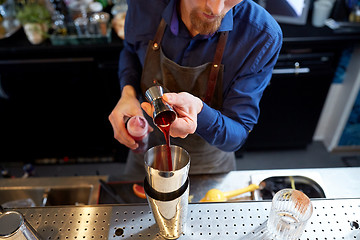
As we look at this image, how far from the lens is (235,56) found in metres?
1.33

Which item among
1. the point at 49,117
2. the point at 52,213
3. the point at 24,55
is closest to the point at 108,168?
the point at 49,117

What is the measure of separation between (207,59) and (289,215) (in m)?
0.75

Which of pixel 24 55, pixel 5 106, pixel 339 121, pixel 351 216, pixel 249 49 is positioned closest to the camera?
pixel 351 216

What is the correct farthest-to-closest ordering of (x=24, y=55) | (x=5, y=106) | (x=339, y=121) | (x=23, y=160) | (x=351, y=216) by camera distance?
(x=23, y=160) → (x=339, y=121) → (x=5, y=106) → (x=24, y=55) → (x=351, y=216)

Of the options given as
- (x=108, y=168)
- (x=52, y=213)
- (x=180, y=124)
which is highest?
(x=180, y=124)

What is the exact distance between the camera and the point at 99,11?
260 centimetres

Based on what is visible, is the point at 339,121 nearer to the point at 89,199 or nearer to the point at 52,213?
the point at 89,199

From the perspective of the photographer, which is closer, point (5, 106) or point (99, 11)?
point (99, 11)

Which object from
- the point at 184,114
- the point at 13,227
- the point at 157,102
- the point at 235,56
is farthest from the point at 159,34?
the point at 13,227

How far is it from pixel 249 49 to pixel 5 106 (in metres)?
2.42

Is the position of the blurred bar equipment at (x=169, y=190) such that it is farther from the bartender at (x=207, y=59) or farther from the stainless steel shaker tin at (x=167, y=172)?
the bartender at (x=207, y=59)

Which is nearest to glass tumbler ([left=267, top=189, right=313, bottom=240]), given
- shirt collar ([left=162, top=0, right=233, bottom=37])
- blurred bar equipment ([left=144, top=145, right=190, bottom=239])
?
blurred bar equipment ([left=144, top=145, right=190, bottom=239])

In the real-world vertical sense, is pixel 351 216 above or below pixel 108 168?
above

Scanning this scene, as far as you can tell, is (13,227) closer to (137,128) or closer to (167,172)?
(167,172)
